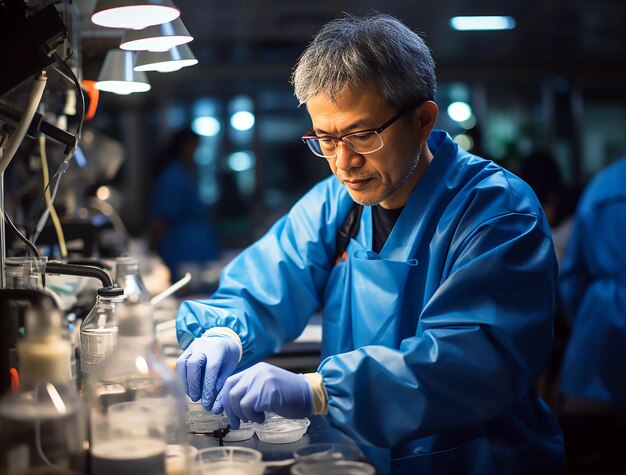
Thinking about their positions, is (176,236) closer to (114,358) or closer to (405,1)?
(405,1)

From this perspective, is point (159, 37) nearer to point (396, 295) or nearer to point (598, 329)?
point (396, 295)

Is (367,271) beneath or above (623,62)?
beneath

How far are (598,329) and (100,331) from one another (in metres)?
2.72

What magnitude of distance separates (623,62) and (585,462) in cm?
534

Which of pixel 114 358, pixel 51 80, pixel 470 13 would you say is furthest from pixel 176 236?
pixel 114 358

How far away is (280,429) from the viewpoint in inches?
55.8

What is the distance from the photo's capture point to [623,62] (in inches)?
298

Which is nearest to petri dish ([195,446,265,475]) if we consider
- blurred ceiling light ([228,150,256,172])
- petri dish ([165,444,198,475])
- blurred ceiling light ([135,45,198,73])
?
petri dish ([165,444,198,475])

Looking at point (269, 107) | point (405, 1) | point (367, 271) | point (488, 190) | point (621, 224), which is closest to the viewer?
point (488, 190)

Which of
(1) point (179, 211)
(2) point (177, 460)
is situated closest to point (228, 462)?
(2) point (177, 460)

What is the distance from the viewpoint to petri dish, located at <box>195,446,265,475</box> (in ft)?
3.80

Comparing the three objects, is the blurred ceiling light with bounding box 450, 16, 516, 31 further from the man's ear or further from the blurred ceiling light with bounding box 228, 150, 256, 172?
the man's ear

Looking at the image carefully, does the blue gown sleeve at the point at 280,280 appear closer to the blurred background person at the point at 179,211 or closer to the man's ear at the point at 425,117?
the man's ear at the point at 425,117

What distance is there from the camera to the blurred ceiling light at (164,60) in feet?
6.00
